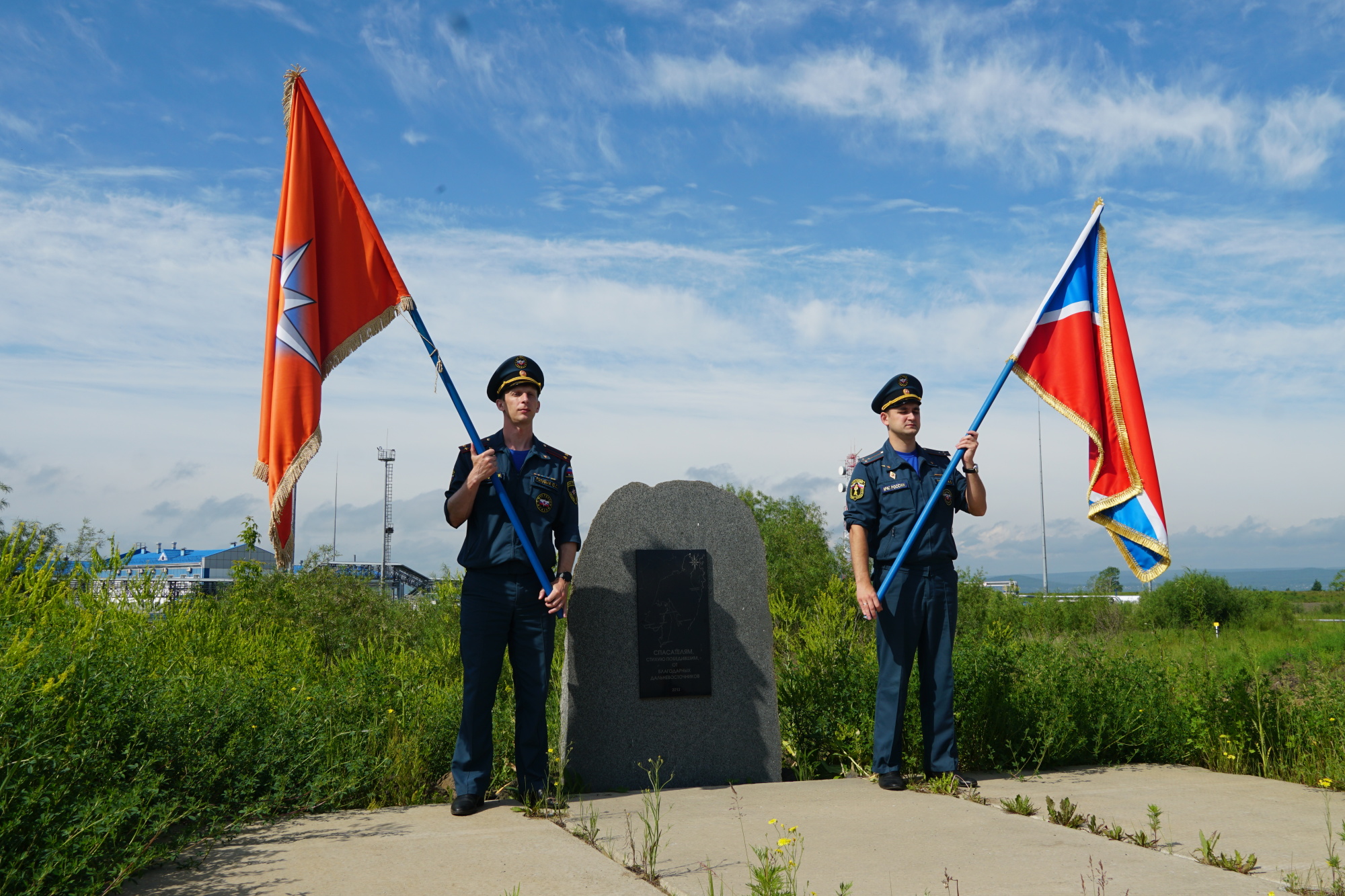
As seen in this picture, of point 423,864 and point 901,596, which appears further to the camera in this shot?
point 901,596

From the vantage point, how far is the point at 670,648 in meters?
5.15

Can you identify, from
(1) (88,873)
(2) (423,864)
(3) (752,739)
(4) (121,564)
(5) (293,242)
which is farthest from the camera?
(4) (121,564)

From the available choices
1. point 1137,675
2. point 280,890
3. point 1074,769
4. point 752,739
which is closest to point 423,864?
point 280,890

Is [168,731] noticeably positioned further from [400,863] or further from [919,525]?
[919,525]

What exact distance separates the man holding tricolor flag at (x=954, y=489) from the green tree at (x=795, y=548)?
565 cm

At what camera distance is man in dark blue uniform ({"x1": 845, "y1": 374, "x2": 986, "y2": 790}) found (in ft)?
15.8

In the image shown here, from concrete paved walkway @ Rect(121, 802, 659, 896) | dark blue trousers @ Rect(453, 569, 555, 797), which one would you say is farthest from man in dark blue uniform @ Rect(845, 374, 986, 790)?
concrete paved walkway @ Rect(121, 802, 659, 896)

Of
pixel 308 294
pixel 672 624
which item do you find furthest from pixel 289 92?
pixel 672 624

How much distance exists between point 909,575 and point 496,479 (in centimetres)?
218

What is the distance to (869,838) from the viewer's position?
372 cm

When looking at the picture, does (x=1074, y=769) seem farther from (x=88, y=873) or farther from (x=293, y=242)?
(x=293, y=242)

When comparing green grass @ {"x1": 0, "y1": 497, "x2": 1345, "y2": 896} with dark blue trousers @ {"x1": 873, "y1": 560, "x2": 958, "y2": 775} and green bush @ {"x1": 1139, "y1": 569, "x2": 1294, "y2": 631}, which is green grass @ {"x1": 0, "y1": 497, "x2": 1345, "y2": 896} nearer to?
dark blue trousers @ {"x1": 873, "y1": 560, "x2": 958, "y2": 775}

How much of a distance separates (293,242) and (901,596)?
142 inches

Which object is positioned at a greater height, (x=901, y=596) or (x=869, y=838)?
(x=901, y=596)
